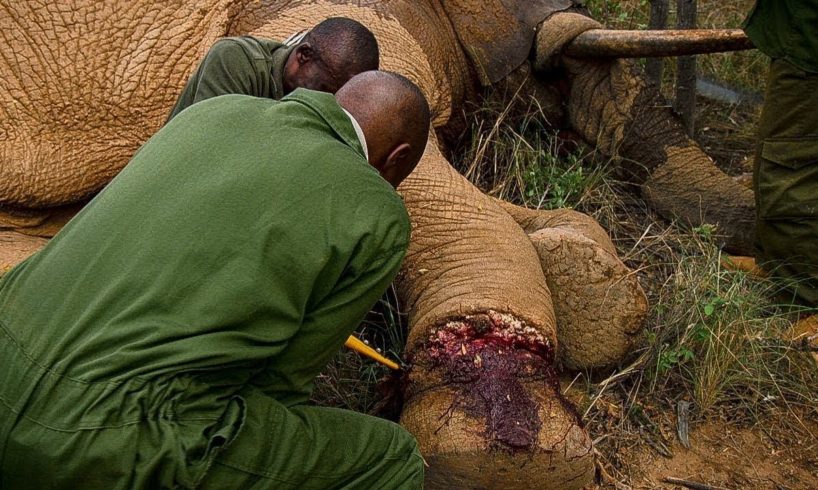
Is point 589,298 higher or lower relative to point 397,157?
lower

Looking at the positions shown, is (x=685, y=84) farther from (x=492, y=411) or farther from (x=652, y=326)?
(x=492, y=411)

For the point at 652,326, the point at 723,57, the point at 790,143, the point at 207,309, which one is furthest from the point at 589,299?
the point at 723,57

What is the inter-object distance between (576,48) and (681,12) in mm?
832

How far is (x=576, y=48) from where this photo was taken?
17.8ft

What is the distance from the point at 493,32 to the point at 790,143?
4.84 ft

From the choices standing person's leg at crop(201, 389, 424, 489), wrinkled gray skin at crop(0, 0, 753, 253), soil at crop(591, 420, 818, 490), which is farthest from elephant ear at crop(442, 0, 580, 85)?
standing person's leg at crop(201, 389, 424, 489)

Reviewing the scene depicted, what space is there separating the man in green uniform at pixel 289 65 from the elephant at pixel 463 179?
615mm

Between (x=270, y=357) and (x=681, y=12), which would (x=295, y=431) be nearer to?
(x=270, y=357)

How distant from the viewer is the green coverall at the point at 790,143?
4.65 meters

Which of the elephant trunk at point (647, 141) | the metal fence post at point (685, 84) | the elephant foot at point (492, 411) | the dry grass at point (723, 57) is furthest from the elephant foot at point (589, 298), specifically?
the dry grass at point (723, 57)

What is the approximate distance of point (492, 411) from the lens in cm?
325

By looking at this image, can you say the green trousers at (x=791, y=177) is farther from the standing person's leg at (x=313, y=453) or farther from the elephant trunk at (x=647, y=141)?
the standing person's leg at (x=313, y=453)

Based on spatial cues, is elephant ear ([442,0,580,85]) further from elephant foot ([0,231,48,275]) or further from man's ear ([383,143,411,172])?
man's ear ([383,143,411,172])

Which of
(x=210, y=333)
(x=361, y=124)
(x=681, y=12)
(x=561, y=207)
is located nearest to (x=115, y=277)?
(x=210, y=333)
